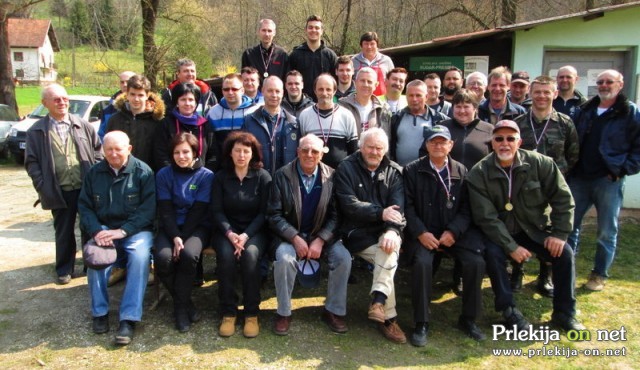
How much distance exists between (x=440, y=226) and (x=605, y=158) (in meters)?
1.92

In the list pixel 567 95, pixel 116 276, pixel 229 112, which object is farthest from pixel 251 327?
pixel 567 95

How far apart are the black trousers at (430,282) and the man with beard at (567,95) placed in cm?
225

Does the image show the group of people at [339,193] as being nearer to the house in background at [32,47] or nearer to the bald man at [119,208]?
the bald man at [119,208]

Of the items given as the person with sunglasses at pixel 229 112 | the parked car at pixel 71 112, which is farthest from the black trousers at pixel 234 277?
the parked car at pixel 71 112

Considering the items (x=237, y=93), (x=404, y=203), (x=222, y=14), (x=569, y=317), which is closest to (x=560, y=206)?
(x=569, y=317)

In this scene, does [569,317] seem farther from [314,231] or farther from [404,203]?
[314,231]

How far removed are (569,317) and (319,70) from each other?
3.94 m

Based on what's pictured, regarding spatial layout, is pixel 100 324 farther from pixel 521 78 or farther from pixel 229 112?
pixel 521 78

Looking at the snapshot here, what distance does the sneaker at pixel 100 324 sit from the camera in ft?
13.4

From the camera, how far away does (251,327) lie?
4.08m

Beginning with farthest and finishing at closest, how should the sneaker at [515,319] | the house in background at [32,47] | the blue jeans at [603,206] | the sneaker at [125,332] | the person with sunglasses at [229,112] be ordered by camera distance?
the house in background at [32,47] < the person with sunglasses at [229,112] < the blue jeans at [603,206] < the sneaker at [515,319] < the sneaker at [125,332]

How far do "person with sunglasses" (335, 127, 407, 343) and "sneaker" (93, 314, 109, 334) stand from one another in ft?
7.15

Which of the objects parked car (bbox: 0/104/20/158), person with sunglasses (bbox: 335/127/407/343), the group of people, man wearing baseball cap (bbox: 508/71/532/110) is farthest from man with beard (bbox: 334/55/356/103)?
parked car (bbox: 0/104/20/158)

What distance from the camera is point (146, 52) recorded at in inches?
592
